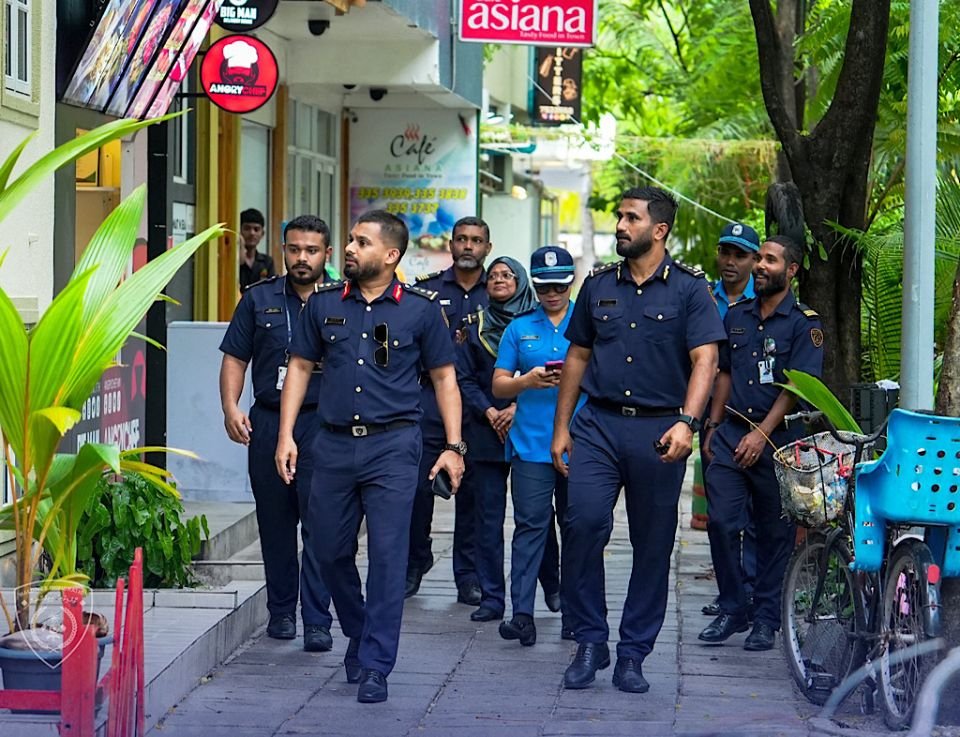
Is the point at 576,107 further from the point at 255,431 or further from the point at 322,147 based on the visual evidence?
the point at 255,431

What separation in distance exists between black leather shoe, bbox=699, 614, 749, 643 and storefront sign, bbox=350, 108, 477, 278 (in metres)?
11.3

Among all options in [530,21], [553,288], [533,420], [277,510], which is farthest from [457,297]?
[530,21]

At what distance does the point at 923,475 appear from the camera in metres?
5.93

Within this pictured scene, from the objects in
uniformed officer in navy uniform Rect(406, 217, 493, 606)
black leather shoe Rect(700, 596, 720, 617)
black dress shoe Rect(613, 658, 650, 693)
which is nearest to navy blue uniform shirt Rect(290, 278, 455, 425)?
black dress shoe Rect(613, 658, 650, 693)

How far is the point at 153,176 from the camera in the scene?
10883mm

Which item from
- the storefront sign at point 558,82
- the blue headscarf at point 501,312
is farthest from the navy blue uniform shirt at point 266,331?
the storefront sign at point 558,82

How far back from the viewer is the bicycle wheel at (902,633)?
602cm

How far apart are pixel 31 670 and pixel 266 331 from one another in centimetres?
286

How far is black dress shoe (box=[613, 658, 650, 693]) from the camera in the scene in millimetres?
7055

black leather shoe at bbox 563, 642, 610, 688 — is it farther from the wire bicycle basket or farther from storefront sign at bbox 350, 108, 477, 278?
storefront sign at bbox 350, 108, 477, 278

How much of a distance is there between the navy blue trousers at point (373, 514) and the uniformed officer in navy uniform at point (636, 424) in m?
0.75

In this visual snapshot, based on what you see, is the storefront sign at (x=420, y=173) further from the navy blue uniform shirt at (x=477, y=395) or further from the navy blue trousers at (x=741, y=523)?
the navy blue trousers at (x=741, y=523)

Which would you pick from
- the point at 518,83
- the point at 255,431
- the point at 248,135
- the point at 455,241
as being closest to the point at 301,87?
the point at 248,135

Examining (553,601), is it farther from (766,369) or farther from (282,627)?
(766,369)
